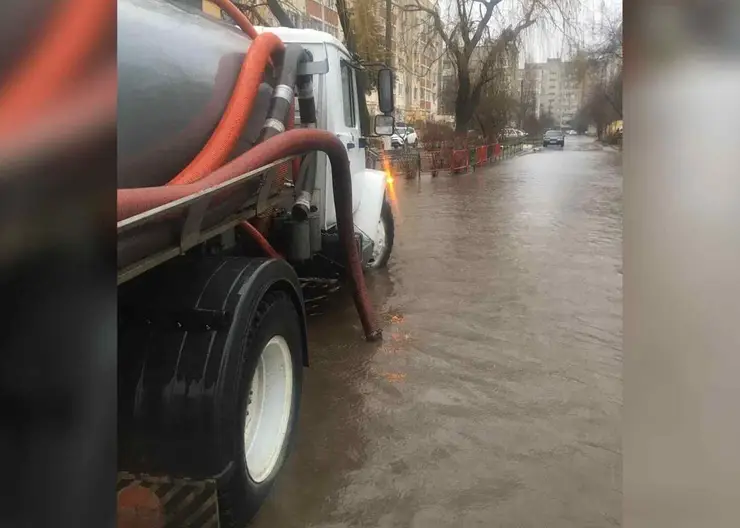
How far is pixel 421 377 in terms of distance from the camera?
9.85 ft

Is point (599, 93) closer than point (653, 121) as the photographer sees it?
No

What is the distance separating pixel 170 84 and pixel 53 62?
0.84 m

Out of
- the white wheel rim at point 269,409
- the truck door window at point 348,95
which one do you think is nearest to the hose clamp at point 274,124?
the white wheel rim at point 269,409

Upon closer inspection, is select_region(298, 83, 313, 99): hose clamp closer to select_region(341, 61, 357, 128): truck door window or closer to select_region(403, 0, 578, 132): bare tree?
select_region(403, 0, 578, 132): bare tree

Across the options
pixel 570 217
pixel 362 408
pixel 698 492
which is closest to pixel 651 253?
pixel 698 492

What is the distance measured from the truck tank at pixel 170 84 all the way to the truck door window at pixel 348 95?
1836 millimetres

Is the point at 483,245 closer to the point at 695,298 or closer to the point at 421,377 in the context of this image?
the point at 421,377

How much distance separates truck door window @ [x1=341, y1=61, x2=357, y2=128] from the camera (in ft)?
11.6

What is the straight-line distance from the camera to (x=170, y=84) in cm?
133

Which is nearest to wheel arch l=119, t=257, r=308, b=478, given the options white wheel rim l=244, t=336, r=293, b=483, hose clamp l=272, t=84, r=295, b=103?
white wheel rim l=244, t=336, r=293, b=483

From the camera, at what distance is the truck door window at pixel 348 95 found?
353cm

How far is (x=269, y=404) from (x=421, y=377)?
3.70 feet

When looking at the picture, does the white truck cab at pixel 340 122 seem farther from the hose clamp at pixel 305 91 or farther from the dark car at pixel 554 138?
the dark car at pixel 554 138

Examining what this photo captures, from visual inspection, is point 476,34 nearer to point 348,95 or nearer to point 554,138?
point 554,138
